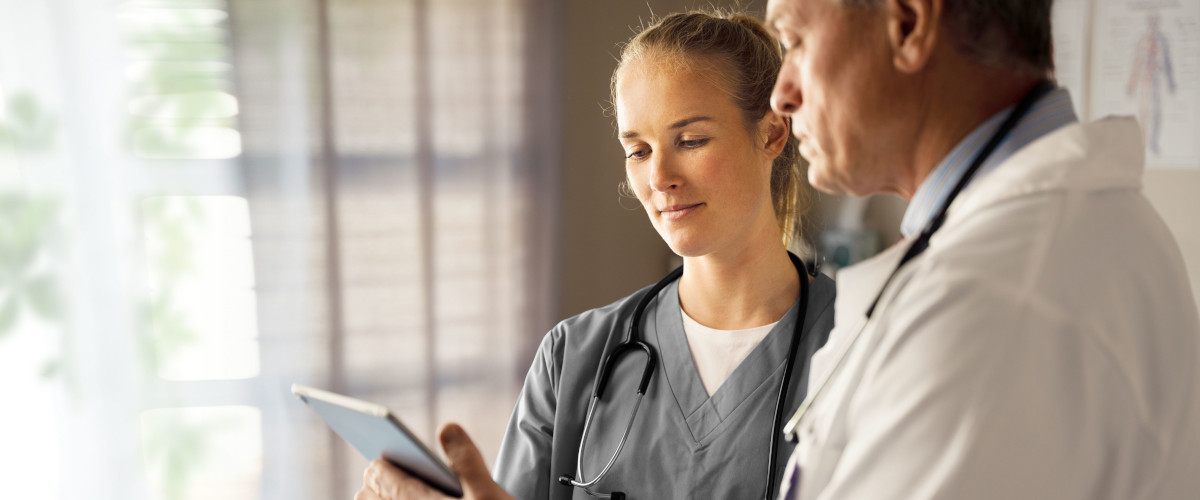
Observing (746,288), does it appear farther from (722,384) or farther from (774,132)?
(774,132)

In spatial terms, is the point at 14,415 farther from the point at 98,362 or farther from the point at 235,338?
the point at 235,338

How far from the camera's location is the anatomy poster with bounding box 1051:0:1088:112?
2.15 metres

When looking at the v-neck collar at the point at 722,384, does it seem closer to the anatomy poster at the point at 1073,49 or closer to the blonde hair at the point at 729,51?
the blonde hair at the point at 729,51

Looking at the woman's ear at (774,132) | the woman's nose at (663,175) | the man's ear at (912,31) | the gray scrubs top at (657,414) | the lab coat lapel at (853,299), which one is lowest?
the gray scrubs top at (657,414)

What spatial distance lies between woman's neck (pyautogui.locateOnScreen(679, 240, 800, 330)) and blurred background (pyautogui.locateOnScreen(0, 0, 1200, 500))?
132 cm

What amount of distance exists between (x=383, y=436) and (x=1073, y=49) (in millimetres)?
2164

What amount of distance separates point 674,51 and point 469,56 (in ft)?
4.99

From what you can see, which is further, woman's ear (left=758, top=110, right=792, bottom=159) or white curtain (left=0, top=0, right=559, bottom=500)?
white curtain (left=0, top=0, right=559, bottom=500)

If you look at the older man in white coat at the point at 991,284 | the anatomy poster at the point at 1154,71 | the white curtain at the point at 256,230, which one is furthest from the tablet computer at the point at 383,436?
the anatomy poster at the point at 1154,71

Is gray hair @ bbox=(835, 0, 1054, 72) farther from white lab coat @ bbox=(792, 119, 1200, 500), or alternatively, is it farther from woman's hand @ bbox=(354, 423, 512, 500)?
woman's hand @ bbox=(354, 423, 512, 500)

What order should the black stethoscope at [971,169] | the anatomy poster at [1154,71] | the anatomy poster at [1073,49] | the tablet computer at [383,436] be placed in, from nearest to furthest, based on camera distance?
the black stethoscope at [971,169]
the tablet computer at [383,436]
the anatomy poster at [1154,71]
the anatomy poster at [1073,49]

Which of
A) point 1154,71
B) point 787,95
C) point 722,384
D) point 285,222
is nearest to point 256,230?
point 285,222

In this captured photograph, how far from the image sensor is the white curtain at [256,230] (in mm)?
2242

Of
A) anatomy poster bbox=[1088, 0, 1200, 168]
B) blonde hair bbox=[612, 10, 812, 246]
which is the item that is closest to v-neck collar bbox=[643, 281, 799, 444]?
blonde hair bbox=[612, 10, 812, 246]
